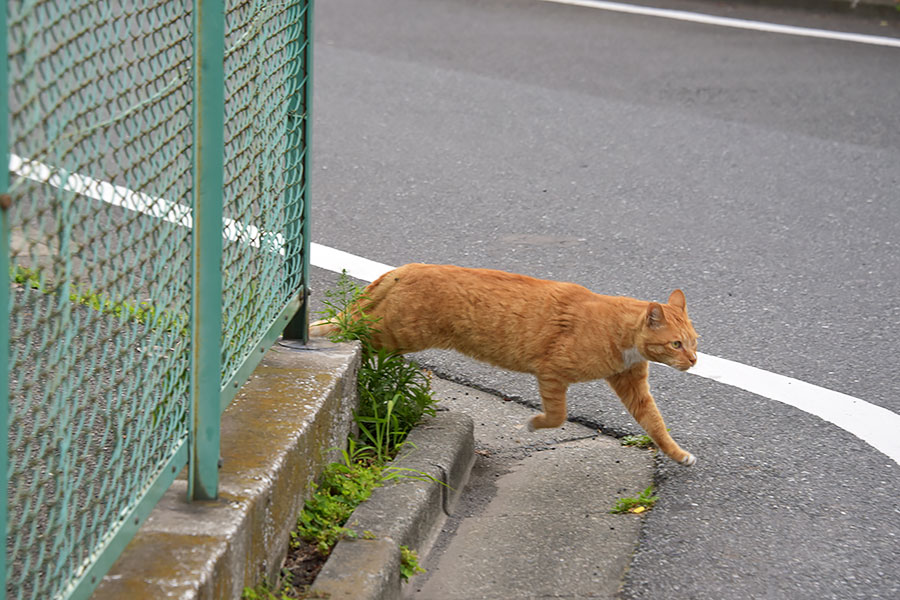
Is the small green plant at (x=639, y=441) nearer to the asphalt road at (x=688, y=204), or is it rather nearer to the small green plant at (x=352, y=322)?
the asphalt road at (x=688, y=204)

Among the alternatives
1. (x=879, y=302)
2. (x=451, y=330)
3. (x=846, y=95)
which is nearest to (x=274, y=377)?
(x=451, y=330)

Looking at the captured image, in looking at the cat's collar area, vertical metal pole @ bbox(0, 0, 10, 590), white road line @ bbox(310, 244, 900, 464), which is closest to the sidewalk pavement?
the cat's collar area

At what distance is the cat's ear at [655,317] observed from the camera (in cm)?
343

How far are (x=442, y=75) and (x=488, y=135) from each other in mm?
1331

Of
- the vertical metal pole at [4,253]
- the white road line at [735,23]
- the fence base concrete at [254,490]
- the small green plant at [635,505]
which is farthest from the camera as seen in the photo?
the white road line at [735,23]

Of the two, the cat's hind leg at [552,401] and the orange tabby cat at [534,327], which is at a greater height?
the orange tabby cat at [534,327]

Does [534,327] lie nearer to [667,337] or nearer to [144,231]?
[667,337]

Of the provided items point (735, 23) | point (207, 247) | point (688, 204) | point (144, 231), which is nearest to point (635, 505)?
point (207, 247)

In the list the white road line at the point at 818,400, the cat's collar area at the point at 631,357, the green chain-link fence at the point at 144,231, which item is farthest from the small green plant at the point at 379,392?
the white road line at the point at 818,400

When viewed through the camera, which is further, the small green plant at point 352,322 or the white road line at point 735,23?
the white road line at point 735,23

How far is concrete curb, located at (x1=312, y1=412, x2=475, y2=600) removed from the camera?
261cm

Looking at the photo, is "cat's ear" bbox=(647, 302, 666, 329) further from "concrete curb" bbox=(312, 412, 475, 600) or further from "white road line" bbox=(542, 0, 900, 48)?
"white road line" bbox=(542, 0, 900, 48)

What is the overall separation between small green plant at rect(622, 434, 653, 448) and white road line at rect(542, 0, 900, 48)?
21.0 ft

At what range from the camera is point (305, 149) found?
3.24 m
